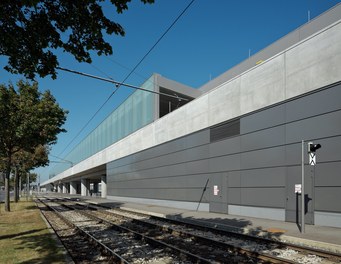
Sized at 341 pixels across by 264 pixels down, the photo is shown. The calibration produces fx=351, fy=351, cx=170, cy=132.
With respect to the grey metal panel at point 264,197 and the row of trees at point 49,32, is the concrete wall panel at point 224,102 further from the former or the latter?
the row of trees at point 49,32

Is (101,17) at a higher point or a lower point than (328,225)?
higher

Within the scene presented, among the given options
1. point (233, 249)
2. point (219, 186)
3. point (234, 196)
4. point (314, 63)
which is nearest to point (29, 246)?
point (233, 249)

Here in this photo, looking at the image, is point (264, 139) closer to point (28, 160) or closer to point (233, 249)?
point (233, 249)

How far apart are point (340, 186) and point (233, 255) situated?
6017 mm

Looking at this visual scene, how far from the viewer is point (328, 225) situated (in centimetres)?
1312

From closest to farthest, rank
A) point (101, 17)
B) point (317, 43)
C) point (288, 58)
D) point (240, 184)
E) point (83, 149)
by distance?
point (101, 17), point (317, 43), point (288, 58), point (240, 184), point (83, 149)

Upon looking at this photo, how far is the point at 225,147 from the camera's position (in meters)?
20.4

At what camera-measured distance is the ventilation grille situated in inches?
765

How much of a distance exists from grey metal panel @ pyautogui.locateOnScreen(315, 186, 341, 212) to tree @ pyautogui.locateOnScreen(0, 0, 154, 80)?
1003cm

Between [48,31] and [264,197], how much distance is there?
1298 cm

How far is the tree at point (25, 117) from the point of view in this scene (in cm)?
2112

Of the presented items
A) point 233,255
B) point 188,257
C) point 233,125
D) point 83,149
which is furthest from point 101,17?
point 83,149

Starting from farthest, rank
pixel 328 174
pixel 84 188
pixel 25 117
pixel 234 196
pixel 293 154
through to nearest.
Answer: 1. pixel 84 188
2. pixel 25 117
3. pixel 234 196
4. pixel 293 154
5. pixel 328 174

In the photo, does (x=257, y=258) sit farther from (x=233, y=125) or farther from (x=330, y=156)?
(x=233, y=125)
